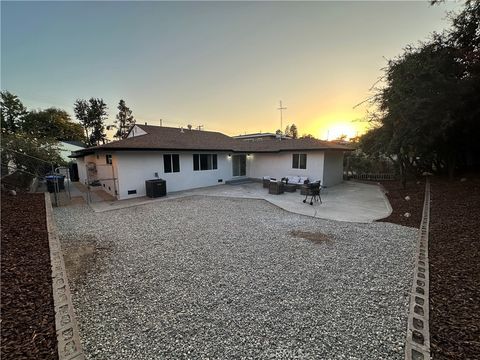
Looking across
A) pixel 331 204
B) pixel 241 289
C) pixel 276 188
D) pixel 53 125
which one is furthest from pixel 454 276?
pixel 53 125

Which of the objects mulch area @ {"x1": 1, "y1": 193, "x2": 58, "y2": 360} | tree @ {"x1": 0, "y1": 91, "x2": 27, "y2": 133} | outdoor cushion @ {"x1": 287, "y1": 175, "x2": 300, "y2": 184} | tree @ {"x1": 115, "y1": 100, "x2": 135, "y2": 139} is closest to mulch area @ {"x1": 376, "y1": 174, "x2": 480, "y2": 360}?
mulch area @ {"x1": 1, "y1": 193, "x2": 58, "y2": 360}

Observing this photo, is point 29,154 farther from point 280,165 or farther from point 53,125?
point 53,125

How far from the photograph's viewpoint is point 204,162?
13664mm

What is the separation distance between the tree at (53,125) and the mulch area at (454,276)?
3929 centimetres

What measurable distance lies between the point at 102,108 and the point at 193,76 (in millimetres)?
34517

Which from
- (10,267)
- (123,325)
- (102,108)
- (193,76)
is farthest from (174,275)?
(102,108)

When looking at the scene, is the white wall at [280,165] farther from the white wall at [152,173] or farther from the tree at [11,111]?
the tree at [11,111]

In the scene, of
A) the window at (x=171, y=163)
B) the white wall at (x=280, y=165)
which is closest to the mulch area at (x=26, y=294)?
the window at (x=171, y=163)

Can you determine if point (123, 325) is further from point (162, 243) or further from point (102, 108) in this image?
point (102, 108)

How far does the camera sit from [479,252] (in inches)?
155

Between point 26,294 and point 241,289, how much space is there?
288cm

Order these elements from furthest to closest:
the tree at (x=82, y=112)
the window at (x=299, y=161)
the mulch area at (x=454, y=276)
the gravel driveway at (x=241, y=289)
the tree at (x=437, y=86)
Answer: the tree at (x=82, y=112), the window at (x=299, y=161), the tree at (x=437, y=86), the gravel driveway at (x=241, y=289), the mulch area at (x=454, y=276)

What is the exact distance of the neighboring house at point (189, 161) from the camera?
10414 millimetres

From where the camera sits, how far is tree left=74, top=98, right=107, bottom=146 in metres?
37.4
